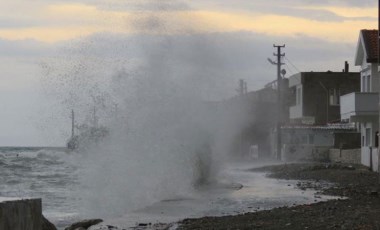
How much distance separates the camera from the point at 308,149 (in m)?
56.2

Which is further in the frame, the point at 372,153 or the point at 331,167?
the point at 331,167

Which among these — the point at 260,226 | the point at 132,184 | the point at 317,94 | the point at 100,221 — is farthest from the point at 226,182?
the point at 317,94

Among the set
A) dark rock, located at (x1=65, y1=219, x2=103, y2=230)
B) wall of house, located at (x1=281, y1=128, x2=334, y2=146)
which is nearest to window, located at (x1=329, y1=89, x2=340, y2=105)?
wall of house, located at (x1=281, y1=128, x2=334, y2=146)

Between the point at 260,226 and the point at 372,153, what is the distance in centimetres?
2240

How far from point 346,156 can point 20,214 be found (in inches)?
1535

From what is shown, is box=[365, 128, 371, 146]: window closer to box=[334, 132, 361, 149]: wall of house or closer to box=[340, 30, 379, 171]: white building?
box=[340, 30, 379, 171]: white building

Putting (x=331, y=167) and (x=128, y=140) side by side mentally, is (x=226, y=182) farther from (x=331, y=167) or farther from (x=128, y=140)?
(x=331, y=167)

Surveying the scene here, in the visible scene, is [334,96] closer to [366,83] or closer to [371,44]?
[366,83]

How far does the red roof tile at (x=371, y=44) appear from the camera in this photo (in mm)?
36719

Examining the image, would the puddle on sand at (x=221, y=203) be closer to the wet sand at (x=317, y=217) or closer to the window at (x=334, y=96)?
the wet sand at (x=317, y=217)

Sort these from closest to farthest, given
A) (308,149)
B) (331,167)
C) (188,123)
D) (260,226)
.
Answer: (260,226) < (188,123) < (331,167) < (308,149)

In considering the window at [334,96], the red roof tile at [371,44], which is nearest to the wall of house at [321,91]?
the window at [334,96]

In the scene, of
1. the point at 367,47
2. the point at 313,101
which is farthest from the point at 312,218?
the point at 313,101

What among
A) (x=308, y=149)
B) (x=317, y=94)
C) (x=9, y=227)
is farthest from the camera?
(x=317, y=94)
